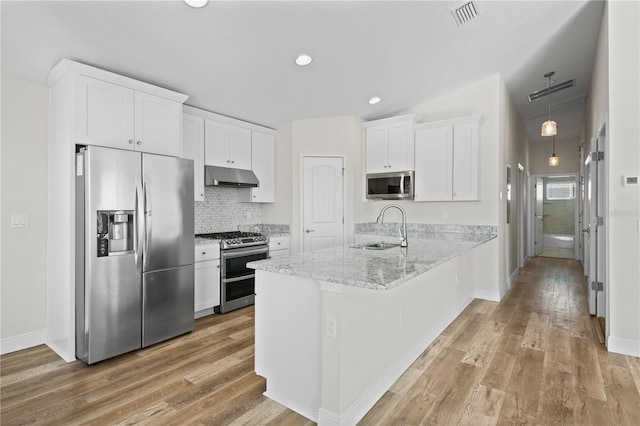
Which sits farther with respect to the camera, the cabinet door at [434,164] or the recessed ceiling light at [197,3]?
the cabinet door at [434,164]

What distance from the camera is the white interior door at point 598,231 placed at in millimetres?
3322

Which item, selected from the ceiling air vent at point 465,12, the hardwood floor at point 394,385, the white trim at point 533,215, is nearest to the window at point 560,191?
the white trim at point 533,215

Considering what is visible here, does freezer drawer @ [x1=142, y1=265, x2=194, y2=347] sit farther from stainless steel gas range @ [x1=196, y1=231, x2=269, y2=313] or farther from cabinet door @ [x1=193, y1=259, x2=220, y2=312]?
stainless steel gas range @ [x1=196, y1=231, x2=269, y2=313]

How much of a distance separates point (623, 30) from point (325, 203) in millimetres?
3549

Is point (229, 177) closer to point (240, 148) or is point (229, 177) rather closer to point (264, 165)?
point (240, 148)

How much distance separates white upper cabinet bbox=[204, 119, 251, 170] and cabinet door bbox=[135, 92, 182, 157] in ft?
2.54

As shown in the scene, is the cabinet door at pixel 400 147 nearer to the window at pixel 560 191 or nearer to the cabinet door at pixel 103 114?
the cabinet door at pixel 103 114

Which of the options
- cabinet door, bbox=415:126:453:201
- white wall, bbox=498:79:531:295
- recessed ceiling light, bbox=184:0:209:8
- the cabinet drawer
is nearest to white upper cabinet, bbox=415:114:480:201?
cabinet door, bbox=415:126:453:201

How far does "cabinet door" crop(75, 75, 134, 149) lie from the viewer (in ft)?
A: 8.82

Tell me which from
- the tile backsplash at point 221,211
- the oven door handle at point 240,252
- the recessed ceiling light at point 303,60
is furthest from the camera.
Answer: the tile backsplash at point 221,211

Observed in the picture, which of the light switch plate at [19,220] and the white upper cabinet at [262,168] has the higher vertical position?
the white upper cabinet at [262,168]

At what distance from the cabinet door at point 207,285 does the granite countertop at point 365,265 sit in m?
1.64

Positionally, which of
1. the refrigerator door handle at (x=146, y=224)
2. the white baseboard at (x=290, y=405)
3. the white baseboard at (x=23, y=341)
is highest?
the refrigerator door handle at (x=146, y=224)

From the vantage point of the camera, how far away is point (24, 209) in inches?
116
